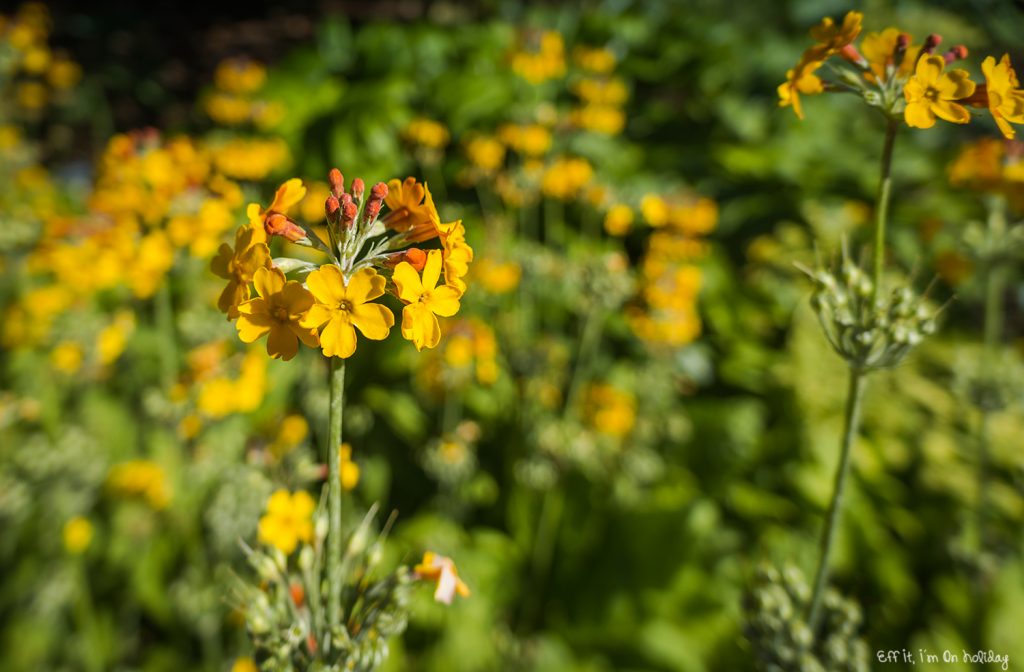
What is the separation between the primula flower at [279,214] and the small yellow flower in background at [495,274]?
194 centimetres

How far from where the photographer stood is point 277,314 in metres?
0.90

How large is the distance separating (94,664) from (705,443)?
2822mm

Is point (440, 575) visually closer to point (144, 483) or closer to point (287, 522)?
point (287, 522)

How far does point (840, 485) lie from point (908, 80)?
724mm

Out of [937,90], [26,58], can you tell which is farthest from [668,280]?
[26,58]

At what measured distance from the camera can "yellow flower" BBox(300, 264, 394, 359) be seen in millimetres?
869

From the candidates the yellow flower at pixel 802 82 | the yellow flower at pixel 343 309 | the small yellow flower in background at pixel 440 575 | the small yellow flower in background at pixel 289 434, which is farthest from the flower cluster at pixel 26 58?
the yellow flower at pixel 802 82

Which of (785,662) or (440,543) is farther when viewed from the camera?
(440,543)

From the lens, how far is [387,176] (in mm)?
3828

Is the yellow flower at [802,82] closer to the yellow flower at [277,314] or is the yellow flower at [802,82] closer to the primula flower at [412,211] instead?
the primula flower at [412,211]

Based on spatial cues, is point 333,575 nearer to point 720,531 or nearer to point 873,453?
point 720,531

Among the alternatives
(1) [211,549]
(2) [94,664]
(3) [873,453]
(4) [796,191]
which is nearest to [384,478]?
(1) [211,549]

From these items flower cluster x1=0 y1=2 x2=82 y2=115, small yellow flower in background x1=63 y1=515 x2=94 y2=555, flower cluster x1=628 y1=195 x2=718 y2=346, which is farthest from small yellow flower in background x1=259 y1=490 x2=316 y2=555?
flower cluster x1=0 y1=2 x2=82 y2=115

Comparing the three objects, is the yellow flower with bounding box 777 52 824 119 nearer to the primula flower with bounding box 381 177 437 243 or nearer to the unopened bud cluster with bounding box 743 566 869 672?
the primula flower with bounding box 381 177 437 243
